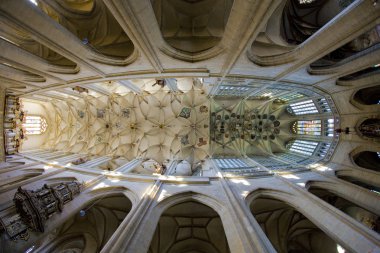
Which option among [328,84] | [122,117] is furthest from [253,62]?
[122,117]

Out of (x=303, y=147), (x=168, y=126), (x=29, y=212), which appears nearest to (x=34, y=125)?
(x=168, y=126)

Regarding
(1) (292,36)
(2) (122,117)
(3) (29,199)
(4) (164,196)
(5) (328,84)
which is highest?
(1) (292,36)

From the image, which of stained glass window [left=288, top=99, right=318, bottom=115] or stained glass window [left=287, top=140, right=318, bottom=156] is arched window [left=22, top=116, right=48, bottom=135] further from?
stained glass window [left=287, top=140, right=318, bottom=156]

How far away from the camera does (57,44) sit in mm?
5648

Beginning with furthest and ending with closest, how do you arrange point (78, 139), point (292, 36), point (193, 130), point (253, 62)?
point (78, 139) < point (193, 130) < point (292, 36) < point (253, 62)

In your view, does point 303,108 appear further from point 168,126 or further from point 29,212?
point 29,212

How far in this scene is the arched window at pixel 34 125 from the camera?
52.7 ft

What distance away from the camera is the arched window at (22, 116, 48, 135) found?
16048 mm

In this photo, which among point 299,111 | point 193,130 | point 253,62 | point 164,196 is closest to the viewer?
point 253,62

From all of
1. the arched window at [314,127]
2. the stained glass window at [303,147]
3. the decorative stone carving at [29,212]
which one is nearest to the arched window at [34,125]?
the decorative stone carving at [29,212]

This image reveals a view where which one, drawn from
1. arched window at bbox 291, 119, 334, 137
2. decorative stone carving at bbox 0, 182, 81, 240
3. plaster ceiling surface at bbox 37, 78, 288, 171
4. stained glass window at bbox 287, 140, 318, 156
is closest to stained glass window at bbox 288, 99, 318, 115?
arched window at bbox 291, 119, 334, 137

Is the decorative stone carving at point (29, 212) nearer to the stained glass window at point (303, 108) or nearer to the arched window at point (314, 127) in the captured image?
the arched window at point (314, 127)

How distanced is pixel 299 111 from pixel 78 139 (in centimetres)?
2206

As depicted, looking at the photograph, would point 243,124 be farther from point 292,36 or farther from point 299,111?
point 292,36
